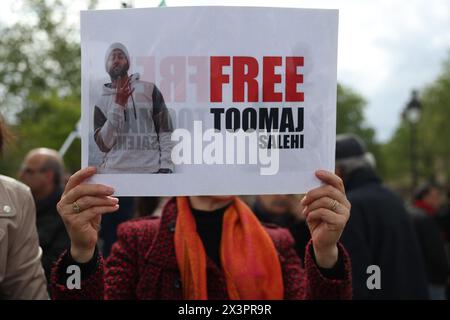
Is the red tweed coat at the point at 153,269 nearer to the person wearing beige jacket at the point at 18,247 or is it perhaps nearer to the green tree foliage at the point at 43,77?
the person wearing beige jacket at the point at 18,247

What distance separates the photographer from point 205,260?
8.75ft

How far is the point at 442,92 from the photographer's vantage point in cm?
4200

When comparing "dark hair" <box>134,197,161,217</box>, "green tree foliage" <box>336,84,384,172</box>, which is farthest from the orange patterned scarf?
"green tree foliage" <box>336,84,384,172</box>

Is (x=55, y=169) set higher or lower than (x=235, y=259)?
higher

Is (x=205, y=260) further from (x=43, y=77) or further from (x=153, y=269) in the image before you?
(x=43, y=77)

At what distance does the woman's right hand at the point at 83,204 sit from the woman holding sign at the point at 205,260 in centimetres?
1

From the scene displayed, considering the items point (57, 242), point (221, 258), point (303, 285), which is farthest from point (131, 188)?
point (57, 242)

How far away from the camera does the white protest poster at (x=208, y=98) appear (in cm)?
203

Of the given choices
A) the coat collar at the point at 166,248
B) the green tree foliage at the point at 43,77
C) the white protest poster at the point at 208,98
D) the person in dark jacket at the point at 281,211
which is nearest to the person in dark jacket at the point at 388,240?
the person in dark jacket at the point at 281,211

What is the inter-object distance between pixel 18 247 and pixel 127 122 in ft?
2.63

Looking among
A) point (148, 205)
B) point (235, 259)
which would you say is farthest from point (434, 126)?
point (235, 259)

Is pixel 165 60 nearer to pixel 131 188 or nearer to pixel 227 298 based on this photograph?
pixel 131 188

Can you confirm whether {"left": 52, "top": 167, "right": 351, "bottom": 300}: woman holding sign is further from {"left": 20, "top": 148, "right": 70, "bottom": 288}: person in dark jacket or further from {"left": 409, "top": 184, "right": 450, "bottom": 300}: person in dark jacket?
{"left": 409, "top": 184, "right": 450, "bottom": 300}: person in dark jacket

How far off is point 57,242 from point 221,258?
175 cm
